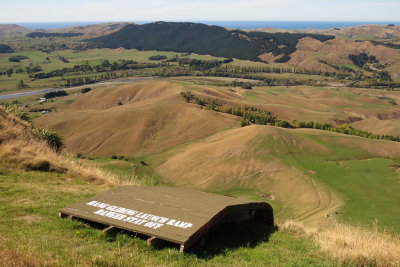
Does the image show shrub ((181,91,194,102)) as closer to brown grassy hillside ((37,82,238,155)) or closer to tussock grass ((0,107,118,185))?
brown grassy hillside ((37,82,238,155))

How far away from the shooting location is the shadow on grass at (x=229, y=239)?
34.5 feet

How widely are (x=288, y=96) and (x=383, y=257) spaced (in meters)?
159

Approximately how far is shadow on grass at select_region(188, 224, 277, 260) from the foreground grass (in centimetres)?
12

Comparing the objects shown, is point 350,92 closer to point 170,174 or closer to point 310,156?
point 310,156

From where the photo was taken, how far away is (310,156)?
77.0 m

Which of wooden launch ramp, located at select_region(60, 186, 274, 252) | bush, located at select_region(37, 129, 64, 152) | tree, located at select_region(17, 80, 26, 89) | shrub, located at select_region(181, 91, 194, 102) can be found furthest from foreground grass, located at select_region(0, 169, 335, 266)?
tree, located at select_region(17, 80, 26, 89)

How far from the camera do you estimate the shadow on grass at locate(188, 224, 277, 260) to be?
10.5 metres

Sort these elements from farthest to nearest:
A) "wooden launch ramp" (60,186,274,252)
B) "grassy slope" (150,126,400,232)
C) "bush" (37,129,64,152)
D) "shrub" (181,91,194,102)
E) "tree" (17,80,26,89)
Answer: "tree" (17,80,26,89), "shrub" (181,91,194,102), "grassy slope" (150,126,400,232), "bush" (37,129,64,152), "wooden launch ramp" (60,186,274,252)

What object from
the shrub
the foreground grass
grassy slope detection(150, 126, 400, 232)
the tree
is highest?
the foreground grass

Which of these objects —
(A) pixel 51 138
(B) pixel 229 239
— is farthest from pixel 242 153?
(B) pixel 229 239

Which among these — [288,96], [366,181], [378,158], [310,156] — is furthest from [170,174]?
[288,96]

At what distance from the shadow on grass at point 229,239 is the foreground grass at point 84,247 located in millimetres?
119

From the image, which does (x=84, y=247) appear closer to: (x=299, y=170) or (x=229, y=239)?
(x=229, y=239)

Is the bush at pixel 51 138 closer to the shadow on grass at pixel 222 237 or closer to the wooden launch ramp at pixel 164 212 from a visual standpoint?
the wooden launch ramp at pixel 164 212
